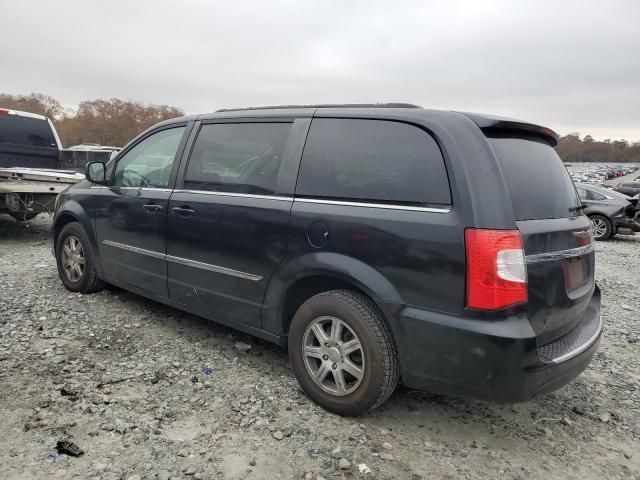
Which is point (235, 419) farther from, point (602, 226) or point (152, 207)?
point (602, 226)

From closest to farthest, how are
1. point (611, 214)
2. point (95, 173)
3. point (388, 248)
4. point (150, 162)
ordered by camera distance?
point (388, 248)
point (150, 162)
point (95, 173)
point (611, 214)

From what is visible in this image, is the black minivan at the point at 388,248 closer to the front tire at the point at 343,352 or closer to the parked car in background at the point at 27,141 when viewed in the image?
the front tire at the point at 343,352

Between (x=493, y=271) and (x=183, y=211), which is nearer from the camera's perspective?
(x=493, y=271)

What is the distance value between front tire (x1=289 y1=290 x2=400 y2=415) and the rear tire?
12.4 meters

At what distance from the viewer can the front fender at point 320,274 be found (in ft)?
8.52

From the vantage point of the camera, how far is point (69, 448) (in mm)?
2422

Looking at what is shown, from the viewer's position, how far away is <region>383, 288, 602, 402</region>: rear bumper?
7.58ft

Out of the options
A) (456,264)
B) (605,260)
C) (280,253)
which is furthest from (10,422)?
(605,260)

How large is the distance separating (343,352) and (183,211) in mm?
1692

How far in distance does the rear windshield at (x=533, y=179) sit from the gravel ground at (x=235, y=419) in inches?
51.5

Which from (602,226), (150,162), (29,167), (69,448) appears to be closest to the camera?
(69,448)

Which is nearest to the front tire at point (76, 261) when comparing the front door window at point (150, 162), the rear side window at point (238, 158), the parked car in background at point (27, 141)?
the front door window at point (150, 162)

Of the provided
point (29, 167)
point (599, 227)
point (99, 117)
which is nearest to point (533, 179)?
point (29, 167)

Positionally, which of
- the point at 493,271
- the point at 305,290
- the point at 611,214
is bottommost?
the point at 611,214
